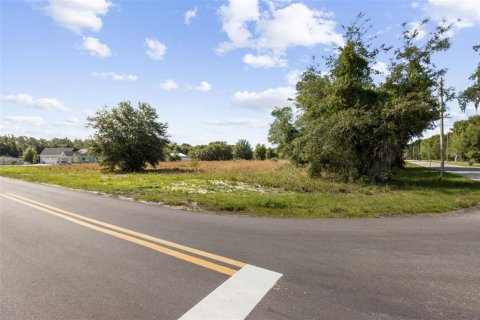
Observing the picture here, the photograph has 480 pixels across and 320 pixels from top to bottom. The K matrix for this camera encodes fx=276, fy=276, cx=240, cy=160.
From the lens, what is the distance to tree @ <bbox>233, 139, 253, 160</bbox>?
282 feet

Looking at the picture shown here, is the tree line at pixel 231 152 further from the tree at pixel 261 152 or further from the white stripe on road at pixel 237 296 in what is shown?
the white stripe on road at pixel 237 296

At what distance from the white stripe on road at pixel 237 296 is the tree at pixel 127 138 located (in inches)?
1108

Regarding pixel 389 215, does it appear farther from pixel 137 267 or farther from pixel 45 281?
pixel 45 281

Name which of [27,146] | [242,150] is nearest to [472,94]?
[242,150]

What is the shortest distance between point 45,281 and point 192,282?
1964 millimetres

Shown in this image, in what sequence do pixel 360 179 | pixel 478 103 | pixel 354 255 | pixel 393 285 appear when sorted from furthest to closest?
pixel 478 103, pixel 360 179, pixel 354 255, pixel 393 285

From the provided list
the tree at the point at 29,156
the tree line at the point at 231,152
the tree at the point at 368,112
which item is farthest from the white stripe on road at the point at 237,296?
the tree at the point at 29,156

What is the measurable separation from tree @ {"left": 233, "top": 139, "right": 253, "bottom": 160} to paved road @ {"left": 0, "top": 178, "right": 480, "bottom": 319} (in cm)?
7891

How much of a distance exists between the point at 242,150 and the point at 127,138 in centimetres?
5756

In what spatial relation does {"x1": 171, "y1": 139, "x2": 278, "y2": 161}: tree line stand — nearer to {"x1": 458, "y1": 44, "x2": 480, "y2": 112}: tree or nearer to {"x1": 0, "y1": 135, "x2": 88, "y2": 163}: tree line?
{"x1": 0, "y1": 135, "x2": 88, "y2": 163}: tree line

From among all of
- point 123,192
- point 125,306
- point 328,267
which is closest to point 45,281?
point 125,306

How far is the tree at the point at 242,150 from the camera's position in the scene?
282 feet

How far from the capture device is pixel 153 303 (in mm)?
3029

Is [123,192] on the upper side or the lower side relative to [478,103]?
lower
